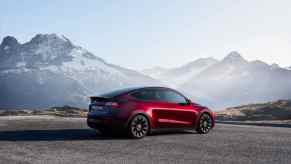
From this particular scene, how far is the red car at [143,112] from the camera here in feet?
37.5

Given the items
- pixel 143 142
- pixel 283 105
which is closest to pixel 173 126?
pixel 143 142

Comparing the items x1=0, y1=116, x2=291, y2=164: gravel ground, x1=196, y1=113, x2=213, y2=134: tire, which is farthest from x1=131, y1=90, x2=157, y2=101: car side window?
x1=196, y1=113, x2=213, y2=134: tire

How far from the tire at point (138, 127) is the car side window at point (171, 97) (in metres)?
1.04

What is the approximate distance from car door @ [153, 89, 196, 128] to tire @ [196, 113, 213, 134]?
374 millimetres

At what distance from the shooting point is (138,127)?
11695 mm

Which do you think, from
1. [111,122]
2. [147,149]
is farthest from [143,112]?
[147,149]

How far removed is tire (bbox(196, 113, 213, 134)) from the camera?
13211 millimetres

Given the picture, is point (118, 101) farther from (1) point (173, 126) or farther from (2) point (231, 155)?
(2) point (231, 155)

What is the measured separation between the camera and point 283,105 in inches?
2098

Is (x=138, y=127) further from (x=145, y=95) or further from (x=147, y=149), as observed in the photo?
(x=147, y=149)

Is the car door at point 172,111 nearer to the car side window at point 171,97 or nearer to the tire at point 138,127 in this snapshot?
the car side window at point 171,97

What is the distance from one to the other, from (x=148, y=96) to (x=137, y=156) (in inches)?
155

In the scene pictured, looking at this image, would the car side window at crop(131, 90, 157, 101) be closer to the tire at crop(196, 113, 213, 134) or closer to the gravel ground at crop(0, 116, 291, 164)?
the gravel ground at crop(0, 116, 291, 164)

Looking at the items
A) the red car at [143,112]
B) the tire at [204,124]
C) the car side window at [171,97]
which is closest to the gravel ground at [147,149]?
the red car at [143,112]
